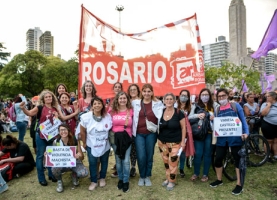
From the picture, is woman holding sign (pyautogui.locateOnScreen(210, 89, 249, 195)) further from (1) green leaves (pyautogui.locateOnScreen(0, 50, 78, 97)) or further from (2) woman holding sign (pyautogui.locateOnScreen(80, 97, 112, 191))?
(1) green leaves (pyautogui.locateOnScreen(0, 50, 78, 97))

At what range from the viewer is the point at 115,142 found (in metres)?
4.38

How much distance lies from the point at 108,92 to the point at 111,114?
102cm

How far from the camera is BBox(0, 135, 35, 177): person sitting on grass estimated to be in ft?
17.7

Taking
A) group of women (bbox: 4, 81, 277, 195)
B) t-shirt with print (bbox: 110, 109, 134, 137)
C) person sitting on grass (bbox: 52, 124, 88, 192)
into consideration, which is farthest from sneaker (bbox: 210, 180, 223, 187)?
person sitting on grass (bbox: 52, 124, 88, 192)

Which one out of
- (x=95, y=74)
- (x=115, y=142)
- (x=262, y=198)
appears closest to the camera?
(x=262, y=198)

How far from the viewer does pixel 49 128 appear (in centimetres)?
469

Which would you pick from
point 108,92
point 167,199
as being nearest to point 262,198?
point 167,199

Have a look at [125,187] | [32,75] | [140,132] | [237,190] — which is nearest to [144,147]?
[140,132]

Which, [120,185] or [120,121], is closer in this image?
[120,121]

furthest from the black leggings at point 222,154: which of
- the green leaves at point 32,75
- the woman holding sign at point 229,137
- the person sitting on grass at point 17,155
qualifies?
the green leaves at point 32,75

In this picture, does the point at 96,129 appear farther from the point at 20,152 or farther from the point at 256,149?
the point at 256,149

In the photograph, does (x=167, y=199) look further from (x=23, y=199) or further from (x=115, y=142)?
(x=23, y=199)

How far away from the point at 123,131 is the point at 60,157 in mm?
1298

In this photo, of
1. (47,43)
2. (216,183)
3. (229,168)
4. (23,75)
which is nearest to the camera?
(216,183)
